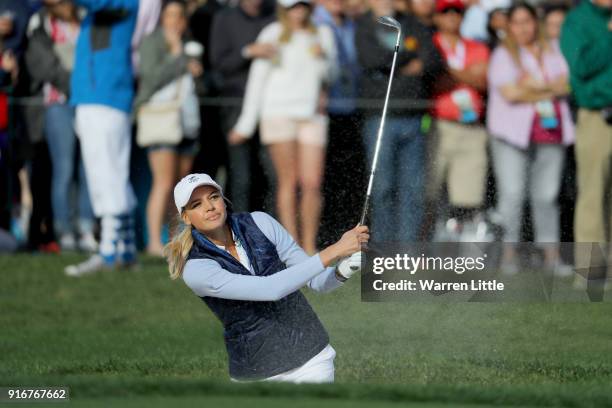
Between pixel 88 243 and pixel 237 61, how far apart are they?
2115 millimetres

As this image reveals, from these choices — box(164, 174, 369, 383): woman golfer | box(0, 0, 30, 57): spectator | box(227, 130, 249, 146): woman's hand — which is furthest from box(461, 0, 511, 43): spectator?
box(164, 174, 369, 383): woman golfer

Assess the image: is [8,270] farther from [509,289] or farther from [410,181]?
[509,289]

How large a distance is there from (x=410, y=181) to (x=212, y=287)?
5153mm

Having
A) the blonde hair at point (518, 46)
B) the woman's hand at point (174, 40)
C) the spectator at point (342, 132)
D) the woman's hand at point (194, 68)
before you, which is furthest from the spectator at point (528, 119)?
the woman's hand at point (174, 40)

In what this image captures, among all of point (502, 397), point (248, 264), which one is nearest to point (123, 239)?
point (248, 264)

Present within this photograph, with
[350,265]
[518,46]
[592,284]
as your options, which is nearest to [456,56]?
[518,46]

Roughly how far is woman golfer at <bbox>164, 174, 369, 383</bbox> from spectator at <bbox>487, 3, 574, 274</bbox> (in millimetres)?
4837

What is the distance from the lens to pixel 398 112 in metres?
12.9

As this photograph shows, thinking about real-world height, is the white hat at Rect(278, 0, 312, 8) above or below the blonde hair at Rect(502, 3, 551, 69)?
above

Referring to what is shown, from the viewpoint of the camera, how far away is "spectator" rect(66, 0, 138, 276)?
519 inches

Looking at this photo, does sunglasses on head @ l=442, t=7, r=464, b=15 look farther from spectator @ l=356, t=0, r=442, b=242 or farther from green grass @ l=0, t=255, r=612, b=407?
green grass @ l=0, t=255, r=612, b=407

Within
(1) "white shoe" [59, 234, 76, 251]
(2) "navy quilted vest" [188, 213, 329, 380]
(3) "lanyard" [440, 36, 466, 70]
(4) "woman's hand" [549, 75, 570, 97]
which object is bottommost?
(1) "white shoe" [59, 234, 76, 251]

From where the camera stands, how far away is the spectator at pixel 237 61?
13.5 metres

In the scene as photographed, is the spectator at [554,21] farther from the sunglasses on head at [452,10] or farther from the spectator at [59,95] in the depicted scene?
the spectator at [59,95]
